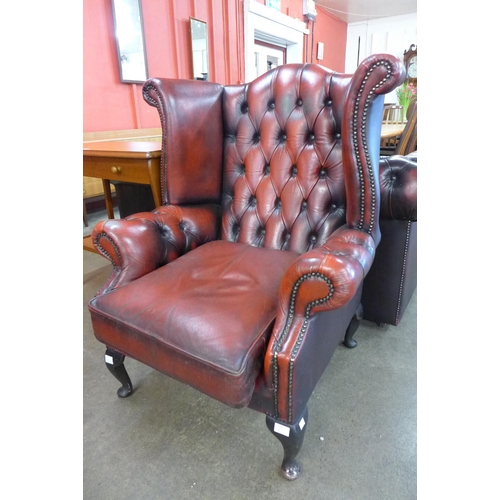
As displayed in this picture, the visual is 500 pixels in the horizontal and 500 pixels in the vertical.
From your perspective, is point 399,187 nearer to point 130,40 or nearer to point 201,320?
point 201,320

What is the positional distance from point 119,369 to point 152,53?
10.6 ft

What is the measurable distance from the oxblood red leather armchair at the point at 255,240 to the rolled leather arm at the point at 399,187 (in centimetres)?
16

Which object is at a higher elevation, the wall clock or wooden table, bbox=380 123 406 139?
the wall clock

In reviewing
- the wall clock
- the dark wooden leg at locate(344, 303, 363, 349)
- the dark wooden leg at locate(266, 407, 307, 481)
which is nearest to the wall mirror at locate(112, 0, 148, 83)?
the dark wooden leg at locate(344, 303, 363, 349)

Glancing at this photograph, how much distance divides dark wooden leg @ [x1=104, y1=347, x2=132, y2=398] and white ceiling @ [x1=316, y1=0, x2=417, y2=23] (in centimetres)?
651

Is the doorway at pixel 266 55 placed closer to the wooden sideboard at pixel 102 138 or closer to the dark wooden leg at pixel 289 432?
the wooden sideboard at pixel 102 138

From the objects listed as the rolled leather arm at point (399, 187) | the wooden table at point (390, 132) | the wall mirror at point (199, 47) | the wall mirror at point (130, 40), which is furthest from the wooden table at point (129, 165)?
the wall mirror at point (199, 47)

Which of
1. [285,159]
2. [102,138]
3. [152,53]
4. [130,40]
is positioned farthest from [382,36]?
[285,159]

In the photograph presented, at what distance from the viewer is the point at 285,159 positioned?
134 centimetres

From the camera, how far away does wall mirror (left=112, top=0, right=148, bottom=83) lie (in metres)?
2.93

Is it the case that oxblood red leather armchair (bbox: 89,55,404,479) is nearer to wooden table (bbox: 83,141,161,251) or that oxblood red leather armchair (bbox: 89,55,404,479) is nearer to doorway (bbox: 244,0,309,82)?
wooden table (bbox: 83,141,161,251)

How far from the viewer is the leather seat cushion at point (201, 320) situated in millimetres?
808
